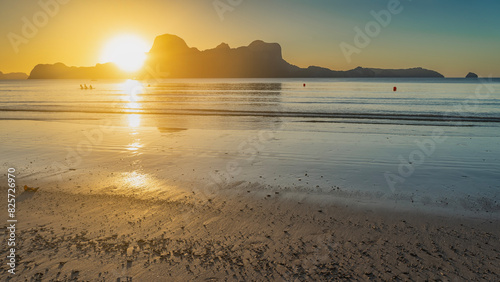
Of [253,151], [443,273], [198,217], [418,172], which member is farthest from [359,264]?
[253,151]

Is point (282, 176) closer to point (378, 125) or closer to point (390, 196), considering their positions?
point (390, 196)

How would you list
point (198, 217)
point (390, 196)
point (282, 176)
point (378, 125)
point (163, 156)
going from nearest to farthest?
point (198, 217)
point (390, 196)
point (282, 176)
point (163, 156)
point (378, 125)

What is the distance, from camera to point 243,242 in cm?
593

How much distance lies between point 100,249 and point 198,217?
6.91ft

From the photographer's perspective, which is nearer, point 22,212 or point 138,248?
point 138,248

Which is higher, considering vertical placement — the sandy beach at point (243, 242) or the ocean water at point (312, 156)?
the ocean water at point (312, 156)

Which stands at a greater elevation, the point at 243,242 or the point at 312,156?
the point at 312,156

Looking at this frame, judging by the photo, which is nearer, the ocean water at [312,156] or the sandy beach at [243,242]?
the sandy beach at [243,242]

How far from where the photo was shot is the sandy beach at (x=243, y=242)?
4.99 meters

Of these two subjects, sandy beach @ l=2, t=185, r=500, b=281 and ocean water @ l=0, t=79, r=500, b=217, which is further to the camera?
ocean water @ l=0, t=79, r=500, b=217

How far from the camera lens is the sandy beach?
4.99 m

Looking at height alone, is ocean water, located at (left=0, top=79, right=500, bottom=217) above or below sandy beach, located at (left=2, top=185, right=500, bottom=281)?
above

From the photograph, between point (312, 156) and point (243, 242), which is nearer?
A: point (243, 242)

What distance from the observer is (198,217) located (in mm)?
7035
